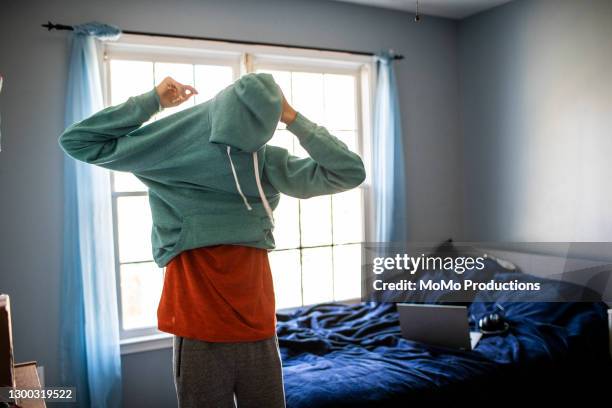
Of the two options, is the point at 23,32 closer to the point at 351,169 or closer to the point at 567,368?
the point at 351,169

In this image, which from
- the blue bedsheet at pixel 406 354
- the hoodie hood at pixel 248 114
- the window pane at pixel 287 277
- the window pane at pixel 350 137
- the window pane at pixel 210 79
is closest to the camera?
the hoodie hood at pixel 248 114

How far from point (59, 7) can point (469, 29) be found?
2845mm

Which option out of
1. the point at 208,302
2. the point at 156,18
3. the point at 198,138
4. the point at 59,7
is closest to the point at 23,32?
the point at 59,7

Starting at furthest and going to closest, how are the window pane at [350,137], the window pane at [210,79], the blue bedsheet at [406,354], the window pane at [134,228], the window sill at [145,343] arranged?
the window pane at [350,137]
the window pane at [210,79]
the window pane at [134,228]
the window sill at [145,343]
the blue bedsheet at [406,354]

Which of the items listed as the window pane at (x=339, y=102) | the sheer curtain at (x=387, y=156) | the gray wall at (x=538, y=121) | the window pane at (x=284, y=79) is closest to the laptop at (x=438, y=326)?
the sheer curtain at (x=387, y=156)

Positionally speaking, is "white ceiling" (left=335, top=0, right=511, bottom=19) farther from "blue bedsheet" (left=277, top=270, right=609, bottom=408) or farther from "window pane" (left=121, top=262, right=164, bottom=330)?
"window pane" (left=121, top=262, right=164, bottom=330)

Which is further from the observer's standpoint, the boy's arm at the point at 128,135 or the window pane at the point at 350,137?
the window pane at the point at 350,137

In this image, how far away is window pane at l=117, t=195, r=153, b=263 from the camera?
2.97 meters

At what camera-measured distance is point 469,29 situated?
12.8 ft

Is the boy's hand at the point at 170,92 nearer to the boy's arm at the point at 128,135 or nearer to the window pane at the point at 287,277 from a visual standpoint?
the boy's arm at the point at 128,135

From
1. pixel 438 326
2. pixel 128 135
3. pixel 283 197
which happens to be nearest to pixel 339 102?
pixel 283 197

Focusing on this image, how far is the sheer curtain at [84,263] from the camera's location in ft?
8.59

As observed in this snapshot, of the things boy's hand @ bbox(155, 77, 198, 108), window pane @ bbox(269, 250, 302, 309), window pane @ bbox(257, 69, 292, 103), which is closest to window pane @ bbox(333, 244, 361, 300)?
window pane @ bbox(269, 250, 302, 309)

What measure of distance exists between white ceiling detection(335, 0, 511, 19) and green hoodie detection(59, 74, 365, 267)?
98.9 inches
